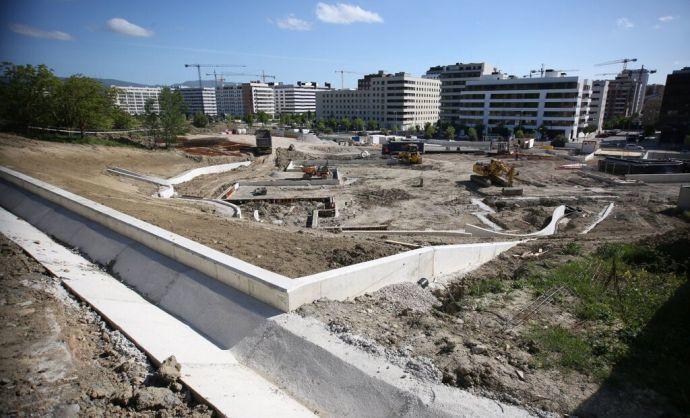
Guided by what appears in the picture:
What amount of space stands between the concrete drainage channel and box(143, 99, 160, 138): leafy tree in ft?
96.5

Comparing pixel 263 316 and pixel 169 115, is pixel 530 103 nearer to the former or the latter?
pixel 169 115

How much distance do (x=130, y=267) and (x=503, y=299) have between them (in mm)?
8109

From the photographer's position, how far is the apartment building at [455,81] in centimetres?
10431

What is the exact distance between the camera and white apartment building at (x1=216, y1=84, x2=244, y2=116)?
621 feet

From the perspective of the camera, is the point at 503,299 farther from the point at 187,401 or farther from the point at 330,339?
the point at 187,401

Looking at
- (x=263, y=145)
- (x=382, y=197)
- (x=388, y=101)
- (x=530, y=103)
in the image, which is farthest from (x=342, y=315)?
(x=388, y=101)

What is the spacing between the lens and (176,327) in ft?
21.8

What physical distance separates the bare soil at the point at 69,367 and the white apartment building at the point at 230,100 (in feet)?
627

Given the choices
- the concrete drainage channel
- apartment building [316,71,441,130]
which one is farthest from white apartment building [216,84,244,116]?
the concrete drainage channel

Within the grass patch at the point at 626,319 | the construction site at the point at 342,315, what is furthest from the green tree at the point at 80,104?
the grass patch at the point at 626,319

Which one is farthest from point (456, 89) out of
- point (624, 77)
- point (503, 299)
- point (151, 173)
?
point (503, 299)

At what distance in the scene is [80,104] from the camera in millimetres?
30562

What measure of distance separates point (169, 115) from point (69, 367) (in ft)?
119

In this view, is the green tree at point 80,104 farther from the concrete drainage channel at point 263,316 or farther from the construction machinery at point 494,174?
the construction machinery at point 494,174
